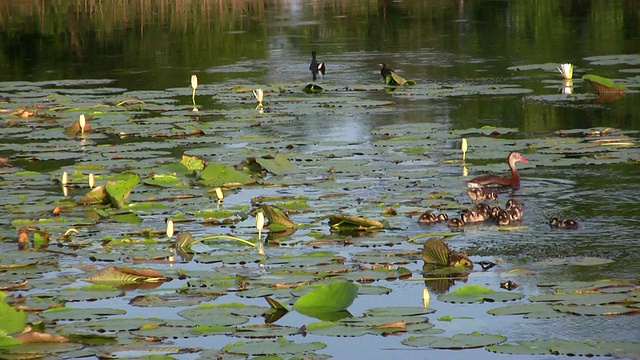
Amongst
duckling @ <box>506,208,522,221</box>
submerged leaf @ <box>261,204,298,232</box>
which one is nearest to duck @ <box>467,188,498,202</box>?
duckling @ <box>506,208,522,221</box>

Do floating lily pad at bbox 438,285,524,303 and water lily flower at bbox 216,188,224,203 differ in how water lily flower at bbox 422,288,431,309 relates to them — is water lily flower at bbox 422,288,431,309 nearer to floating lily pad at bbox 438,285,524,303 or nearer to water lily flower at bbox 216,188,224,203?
floating lily pad at bbox 438,285,524,303

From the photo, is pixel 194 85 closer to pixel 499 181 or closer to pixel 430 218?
pixel 499 181

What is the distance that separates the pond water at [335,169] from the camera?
6.60 m

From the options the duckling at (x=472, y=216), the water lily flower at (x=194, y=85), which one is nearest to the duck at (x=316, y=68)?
the water lily flower at (x=194, y=85)

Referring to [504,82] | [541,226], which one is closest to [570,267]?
[541,226]

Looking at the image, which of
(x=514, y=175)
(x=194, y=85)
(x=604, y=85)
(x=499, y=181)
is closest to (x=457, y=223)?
(x=499, y=181)

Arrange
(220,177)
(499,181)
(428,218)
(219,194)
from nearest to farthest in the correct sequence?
(428,218)
(219,194)
(499,181)
(220,177)

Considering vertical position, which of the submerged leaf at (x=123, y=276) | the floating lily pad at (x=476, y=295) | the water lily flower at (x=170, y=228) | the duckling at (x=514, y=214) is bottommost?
the floating lily pad at (x=476, y=295)

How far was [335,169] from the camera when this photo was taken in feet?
34.6

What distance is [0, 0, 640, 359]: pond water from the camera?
6602 millimetres

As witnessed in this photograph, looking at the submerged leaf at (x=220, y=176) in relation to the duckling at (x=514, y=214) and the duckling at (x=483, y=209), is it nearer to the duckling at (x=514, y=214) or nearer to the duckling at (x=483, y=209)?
the duckling at (x=483, y=209)

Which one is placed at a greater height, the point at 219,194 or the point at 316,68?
the point at 316,68

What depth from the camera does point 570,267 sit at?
7141 millimetres

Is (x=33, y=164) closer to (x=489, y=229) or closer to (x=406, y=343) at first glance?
(x=489, y=229)
